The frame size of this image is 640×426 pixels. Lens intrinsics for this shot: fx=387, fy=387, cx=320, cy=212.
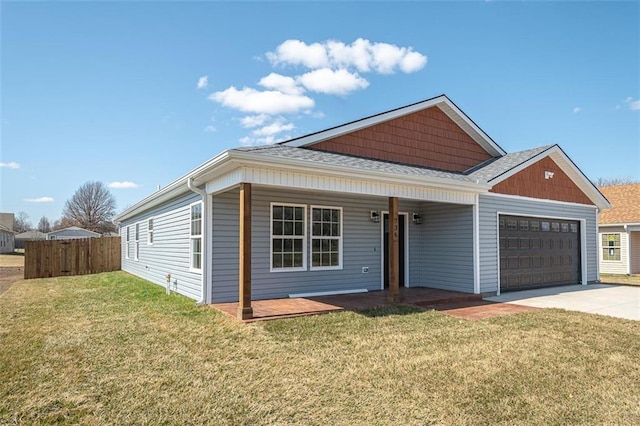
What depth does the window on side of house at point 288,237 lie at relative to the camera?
898 cm

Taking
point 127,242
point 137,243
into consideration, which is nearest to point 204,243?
point 137,243

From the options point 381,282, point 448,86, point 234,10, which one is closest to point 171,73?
point 234,10

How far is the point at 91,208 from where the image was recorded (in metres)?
53.9

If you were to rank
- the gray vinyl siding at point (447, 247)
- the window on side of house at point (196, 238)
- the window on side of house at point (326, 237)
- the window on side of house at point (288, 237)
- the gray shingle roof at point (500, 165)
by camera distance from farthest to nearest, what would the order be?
1. the gray shingle roof at point (500, 165)
2. the gray vinyl siding at point (447, 247)
3. the window on side of house at point (326, 237)
4. the window on side of house at point (288, 237)
5. the window on side of house at point (196, 238)

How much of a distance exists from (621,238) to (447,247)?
1261 centimetres

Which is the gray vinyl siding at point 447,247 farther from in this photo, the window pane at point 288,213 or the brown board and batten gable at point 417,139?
the window pane at point 288,213

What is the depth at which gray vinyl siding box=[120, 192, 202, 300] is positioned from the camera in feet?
30.5

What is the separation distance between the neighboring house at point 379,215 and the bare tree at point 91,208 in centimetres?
4670

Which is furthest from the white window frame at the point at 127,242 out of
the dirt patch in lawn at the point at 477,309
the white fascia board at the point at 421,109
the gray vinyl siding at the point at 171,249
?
the dirt patch in lawn at the point at 477,309

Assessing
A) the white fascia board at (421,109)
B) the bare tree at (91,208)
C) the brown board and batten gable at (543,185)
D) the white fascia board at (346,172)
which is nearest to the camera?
the white fascia board at (346,172)

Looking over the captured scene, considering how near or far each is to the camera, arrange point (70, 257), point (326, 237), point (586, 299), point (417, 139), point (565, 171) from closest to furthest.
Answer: point (326, 237) → point (586, 299) → point (417, 139) → point (565, 171) → point (70, 257)

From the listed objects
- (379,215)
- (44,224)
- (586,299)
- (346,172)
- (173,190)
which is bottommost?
(586,299)

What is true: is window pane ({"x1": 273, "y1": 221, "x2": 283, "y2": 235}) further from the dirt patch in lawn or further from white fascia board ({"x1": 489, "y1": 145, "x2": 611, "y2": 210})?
white fascia board ({"x1": 489, "y1": 145, "x2": 611, "y2": 210})

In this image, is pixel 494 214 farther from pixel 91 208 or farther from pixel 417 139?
pixel 91 208
